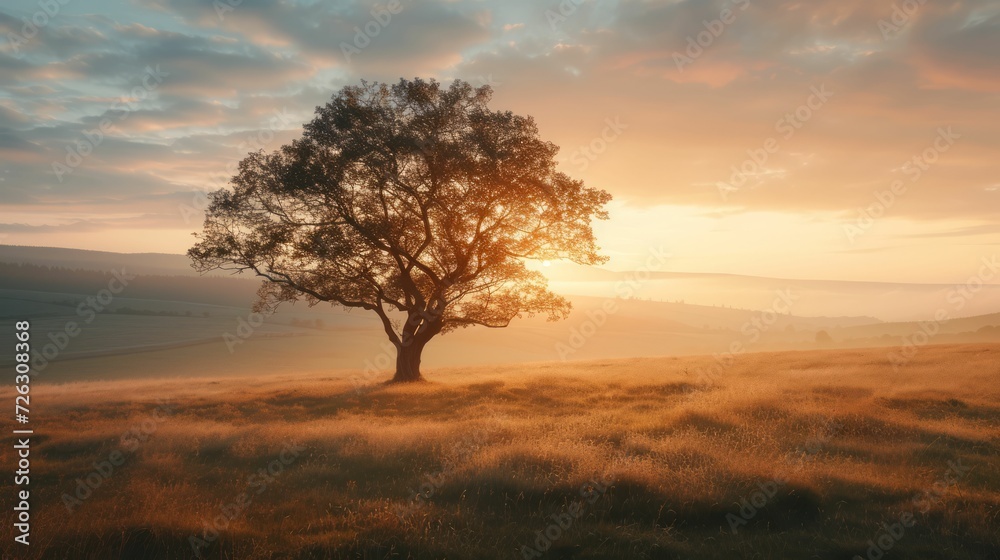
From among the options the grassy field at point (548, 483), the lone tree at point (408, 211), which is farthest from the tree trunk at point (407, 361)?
the grassy field at point (548, 483)

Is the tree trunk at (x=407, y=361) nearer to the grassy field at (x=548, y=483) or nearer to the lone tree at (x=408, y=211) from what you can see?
the lone tree at (x=408, y=211)

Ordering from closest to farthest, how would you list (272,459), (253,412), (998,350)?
Result: (272,459)
(253,412)
(998,350)

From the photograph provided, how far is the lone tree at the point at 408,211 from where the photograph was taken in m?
25.3

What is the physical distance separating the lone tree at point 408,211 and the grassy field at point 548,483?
10.6 meters

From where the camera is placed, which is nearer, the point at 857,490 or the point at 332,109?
the point at 857,490

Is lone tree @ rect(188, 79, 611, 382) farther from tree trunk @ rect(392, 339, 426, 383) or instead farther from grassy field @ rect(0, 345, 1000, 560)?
grassy field @ rect(0, 345, 1000, 560)

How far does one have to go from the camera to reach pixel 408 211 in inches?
1076

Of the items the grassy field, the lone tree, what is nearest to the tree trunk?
the lone tree

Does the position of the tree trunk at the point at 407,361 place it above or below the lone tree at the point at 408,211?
below

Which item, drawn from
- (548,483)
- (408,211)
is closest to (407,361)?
(408,211)

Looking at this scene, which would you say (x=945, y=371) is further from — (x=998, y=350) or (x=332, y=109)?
(x=332, y=109)

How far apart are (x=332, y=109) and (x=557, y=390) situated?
1670 centimetres

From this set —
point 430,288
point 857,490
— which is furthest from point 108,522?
point 430,288

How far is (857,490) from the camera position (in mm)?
8766
